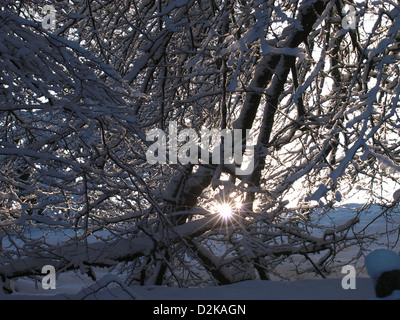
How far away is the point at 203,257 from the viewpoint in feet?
17.5

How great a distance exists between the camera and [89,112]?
2.78 metres

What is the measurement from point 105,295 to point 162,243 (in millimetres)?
1393

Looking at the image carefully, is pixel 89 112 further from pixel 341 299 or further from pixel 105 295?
pixel 341 299

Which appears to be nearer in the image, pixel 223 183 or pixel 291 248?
pixel 223 183

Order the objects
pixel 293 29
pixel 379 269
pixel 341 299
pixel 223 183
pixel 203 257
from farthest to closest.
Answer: pixel 203 257, pixel 293 29, pixel 223 183, pixel 341 299, pixel 379 269

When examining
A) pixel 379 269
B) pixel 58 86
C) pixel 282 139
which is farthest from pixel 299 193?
pixel 58 86

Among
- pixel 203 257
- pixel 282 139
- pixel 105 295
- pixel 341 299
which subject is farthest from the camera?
pixel 282 139

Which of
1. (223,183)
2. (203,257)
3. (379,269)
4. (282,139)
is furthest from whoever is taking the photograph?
(282,139)

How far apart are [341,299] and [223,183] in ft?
4.96

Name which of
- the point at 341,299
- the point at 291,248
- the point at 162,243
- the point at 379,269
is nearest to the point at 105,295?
the point at 162,243
